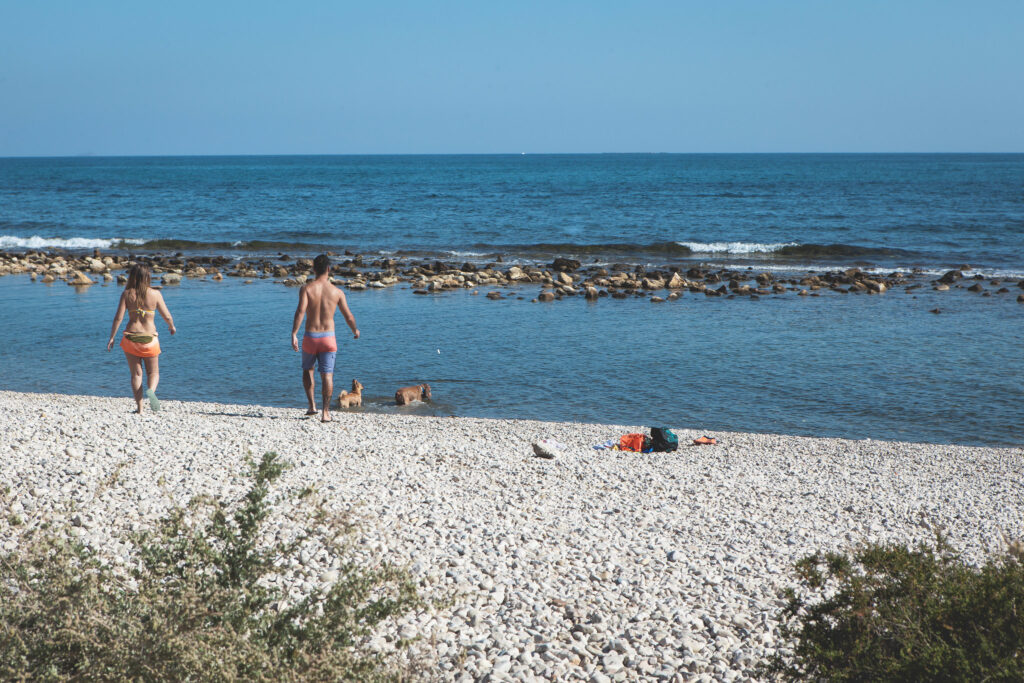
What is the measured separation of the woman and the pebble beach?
743mm

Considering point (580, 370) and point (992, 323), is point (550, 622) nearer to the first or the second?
point (580, 370)

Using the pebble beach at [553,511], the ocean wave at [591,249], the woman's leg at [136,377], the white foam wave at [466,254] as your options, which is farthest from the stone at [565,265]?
the woman's leg at [136,377]

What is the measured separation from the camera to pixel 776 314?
21.5 metres

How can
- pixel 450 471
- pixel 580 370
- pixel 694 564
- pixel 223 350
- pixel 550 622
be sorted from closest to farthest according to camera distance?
1. pixel 550 622
2. pixel 694 564
3. pixel 450 471
4. pixel 580 370
5. pixel 223 350

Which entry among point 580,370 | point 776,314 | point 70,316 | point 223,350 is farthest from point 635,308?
point 70,316

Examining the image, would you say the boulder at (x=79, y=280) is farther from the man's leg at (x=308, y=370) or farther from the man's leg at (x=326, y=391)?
the man's leg at (x=326, y=391)

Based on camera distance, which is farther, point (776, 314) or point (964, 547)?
point (776, 314)

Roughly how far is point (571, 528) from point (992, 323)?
55.3 ft

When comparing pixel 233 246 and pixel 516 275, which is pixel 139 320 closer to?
pixel 516 275

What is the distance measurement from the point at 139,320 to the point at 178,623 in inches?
296

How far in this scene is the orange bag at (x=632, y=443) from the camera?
1021 centimetres

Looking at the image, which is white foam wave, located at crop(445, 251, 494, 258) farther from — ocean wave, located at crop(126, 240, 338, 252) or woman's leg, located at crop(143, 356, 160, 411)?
woman's leg, located at crop(143, 356, 160, 411)

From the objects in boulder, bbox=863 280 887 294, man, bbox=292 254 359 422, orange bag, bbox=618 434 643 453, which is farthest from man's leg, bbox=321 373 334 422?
boulder, bbox=863 280 887 294

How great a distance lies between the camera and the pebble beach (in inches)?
211
